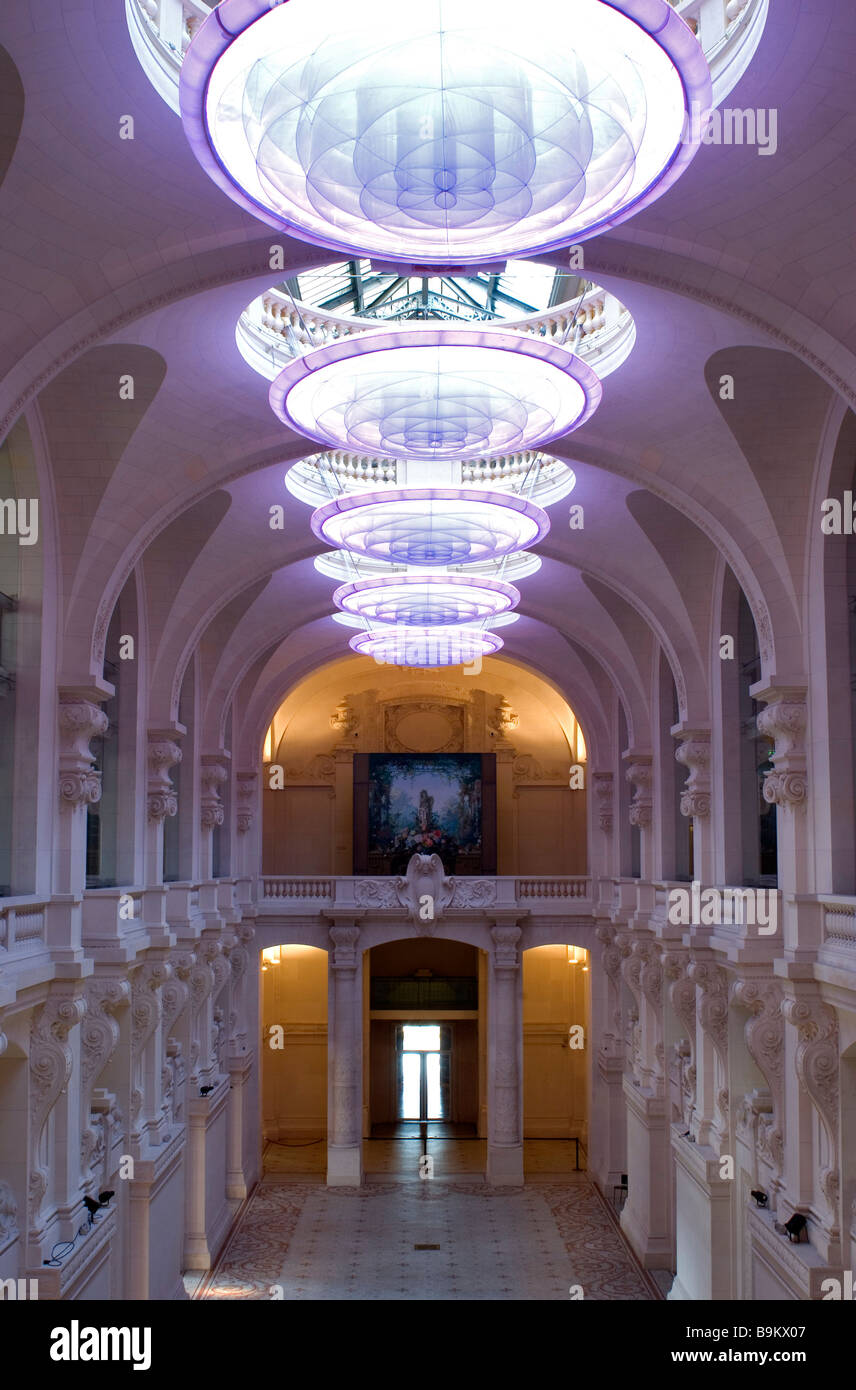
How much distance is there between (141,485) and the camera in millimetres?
14406

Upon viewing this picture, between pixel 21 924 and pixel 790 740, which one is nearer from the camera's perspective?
pixel 21 924

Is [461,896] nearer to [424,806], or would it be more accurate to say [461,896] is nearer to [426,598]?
[424,806]

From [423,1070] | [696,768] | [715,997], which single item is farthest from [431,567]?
[423,1070]

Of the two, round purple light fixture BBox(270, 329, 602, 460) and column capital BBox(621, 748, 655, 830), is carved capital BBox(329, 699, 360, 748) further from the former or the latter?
round purple light fixture BBox(270, 329, 602, 460)

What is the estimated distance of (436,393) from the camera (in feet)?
35.5

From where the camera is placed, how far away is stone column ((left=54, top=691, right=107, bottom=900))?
1373cm

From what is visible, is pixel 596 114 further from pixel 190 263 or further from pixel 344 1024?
pixel 344 1024

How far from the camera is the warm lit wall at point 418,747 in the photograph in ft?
114

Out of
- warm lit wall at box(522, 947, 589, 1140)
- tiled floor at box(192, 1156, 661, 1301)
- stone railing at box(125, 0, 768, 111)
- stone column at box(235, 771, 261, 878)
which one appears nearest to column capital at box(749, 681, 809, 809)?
stone railing at box(125, 0, 768, 111)

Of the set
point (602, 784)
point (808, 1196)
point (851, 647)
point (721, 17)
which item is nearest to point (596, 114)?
point (721, 17)

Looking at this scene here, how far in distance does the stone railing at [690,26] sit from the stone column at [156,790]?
35.6 feet

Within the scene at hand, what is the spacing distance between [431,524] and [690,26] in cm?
635

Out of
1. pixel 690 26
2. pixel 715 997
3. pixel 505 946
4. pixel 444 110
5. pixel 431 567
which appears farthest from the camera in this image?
pixel 505 946

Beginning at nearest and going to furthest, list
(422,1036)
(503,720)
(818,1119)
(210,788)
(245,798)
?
(818,1119) < (210,788) < (245,798) < (503,720) < (422,1036)
